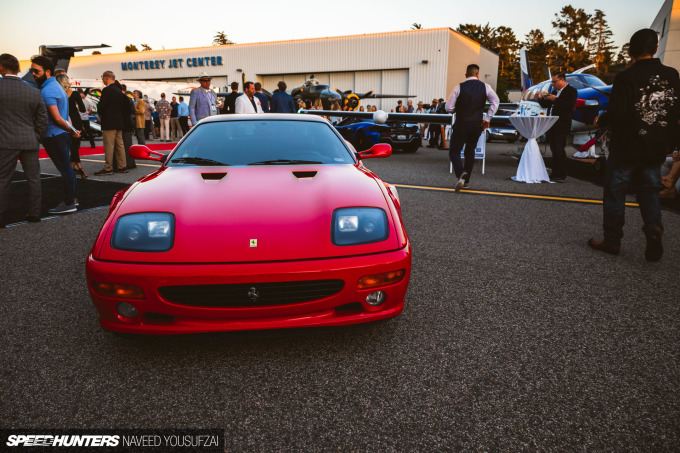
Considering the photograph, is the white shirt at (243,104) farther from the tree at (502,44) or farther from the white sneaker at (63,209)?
the tree at (502,44)

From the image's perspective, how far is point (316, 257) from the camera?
74.0 inches

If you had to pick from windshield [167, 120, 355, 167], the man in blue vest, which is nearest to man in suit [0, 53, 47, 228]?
windshield [167, 120, 355, 167]

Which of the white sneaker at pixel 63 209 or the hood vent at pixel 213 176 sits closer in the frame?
the hood vent at pixel 213 176

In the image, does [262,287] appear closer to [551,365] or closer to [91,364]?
[91,364]

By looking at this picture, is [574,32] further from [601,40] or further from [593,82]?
[593,82]

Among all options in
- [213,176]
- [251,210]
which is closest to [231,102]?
[213,176]

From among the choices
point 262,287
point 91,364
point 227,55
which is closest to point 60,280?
point 91,364

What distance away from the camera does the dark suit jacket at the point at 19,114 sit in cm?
419

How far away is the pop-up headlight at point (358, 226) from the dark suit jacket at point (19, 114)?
4.16m

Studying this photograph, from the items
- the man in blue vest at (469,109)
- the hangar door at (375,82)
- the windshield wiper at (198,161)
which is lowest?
the windshield wiper at (198,161)

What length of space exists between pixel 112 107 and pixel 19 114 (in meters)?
3.79

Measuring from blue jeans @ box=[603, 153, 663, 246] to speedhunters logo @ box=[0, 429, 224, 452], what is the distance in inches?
144

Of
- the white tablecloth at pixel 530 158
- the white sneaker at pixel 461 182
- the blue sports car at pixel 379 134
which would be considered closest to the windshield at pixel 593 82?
the blue sports car at pixel 379 134

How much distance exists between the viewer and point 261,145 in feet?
9.93
